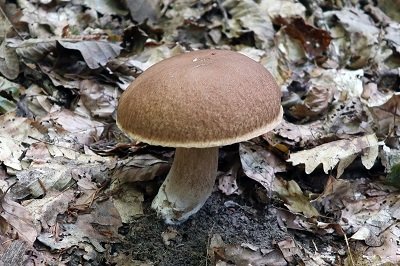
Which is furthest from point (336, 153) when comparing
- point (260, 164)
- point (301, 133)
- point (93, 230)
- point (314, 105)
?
point (93, 230)

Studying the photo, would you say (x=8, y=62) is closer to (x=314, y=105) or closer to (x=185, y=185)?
(x=185, y=185)

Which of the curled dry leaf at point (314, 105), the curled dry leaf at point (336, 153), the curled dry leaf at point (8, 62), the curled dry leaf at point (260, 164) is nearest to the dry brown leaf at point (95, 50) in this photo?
the curled dry leaf at point (8, 62)

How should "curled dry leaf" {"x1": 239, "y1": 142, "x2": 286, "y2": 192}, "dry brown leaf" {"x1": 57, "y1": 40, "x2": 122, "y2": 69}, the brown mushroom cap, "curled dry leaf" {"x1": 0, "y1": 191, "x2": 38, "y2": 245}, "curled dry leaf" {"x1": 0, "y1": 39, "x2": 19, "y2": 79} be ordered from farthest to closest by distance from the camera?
Answer: "dry brown leaf" {"x1": 57, "y1": 40, "x2": 122, "y2": 69}
"curled dry leaf" {"x1": 0, "y1": 39, "x2": 19, "y2": 79}
"curled dry leaf" {"x1": 239, "y1": 142, "x2": 286, "y2": 192}
"curled dry leaf" {"x1": 0, "y1": 191, "x2": 38, "y2": 245}
the brown mushroom cap

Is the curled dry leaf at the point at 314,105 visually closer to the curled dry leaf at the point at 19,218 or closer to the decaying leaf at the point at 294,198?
the decaying leaf at the point at 294,198

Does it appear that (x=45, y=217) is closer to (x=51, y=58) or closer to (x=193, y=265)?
(x=193, y=265)

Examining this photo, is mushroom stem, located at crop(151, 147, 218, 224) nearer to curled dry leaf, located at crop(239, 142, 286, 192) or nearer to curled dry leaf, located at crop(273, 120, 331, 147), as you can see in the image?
curled dry leaf, located at crop(239, 142, 286, 192)

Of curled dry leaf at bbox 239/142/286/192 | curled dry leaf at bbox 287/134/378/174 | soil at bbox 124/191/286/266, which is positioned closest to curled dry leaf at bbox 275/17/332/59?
curled dry leaf at bbox 287/134/378/174
